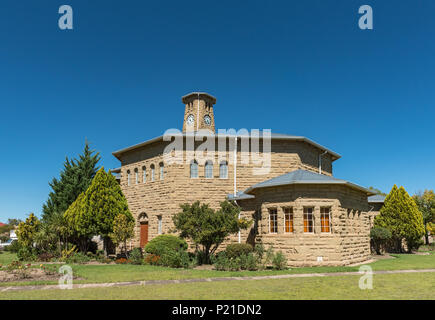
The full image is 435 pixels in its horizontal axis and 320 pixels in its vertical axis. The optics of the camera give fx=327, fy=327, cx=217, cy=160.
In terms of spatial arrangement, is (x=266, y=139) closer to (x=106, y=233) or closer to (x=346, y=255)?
(x=346, y=255)

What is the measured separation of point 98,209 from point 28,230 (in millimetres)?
5111

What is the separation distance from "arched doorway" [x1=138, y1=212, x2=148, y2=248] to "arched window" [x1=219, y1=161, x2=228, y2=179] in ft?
21.1

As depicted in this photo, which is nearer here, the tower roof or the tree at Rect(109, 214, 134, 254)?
the tree at Rect(109, 214, 134, 254)

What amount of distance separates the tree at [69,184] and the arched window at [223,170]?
53.7 feet

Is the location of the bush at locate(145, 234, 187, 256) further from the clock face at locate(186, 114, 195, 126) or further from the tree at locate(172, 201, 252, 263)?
the clock face at locate(186, 114, 195, 126)

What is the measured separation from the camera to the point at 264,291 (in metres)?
9.62

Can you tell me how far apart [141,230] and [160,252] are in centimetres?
593

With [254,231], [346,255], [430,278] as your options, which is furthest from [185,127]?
[430,278]

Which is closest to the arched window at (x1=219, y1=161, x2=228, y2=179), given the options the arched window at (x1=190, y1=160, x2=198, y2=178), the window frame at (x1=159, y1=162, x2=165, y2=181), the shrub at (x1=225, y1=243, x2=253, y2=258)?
the arched window at (x1=190, y1=160, x2=198, y2=178)

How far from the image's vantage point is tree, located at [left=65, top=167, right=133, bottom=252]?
21750mm

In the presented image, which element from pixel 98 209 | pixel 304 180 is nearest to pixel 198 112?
pixel 98 209

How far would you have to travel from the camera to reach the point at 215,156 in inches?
910

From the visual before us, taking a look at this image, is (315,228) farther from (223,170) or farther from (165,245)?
(165,245)
